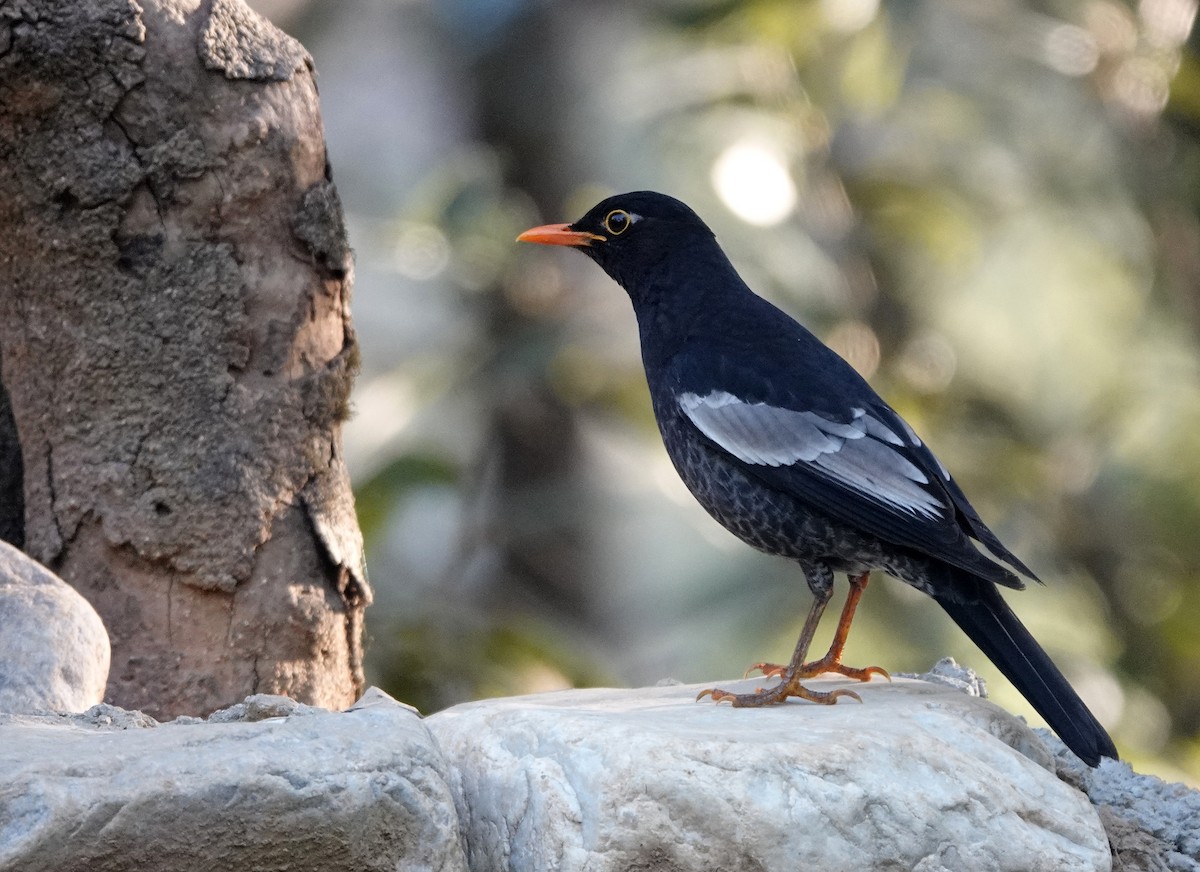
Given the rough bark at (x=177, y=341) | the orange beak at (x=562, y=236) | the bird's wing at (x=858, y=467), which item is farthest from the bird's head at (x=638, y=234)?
the rough bark at (x=177, y=341)

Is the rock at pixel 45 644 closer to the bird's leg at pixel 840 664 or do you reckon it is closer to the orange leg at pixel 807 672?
the orange leg at pixel 807 672

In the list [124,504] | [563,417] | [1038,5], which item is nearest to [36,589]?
[124,504]

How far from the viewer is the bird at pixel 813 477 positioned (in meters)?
3.97

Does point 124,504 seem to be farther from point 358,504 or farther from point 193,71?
point 358,504

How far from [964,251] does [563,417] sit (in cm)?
295

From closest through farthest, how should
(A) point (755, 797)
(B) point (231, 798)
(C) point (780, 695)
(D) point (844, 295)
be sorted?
(B) point (231, 798)
(A) point (755, 797)
(C) point (780, 695)
(D) point (844, 295)

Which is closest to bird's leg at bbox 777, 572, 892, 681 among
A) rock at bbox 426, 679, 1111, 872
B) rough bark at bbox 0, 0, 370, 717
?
rock at bbox 426, 679, 1111, 872

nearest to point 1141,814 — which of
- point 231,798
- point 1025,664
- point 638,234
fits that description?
point 1025,664

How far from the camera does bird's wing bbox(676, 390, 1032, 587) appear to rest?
4012 millimetres

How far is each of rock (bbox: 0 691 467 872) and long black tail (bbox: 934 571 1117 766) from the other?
1.71m

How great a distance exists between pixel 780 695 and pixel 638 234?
1.87 m

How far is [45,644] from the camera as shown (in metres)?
3.42

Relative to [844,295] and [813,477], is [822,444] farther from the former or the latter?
[844,295]

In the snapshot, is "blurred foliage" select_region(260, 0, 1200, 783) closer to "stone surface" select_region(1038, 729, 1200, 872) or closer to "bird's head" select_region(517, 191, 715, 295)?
"bird's head" select_region(517, 191, 715, 295)
